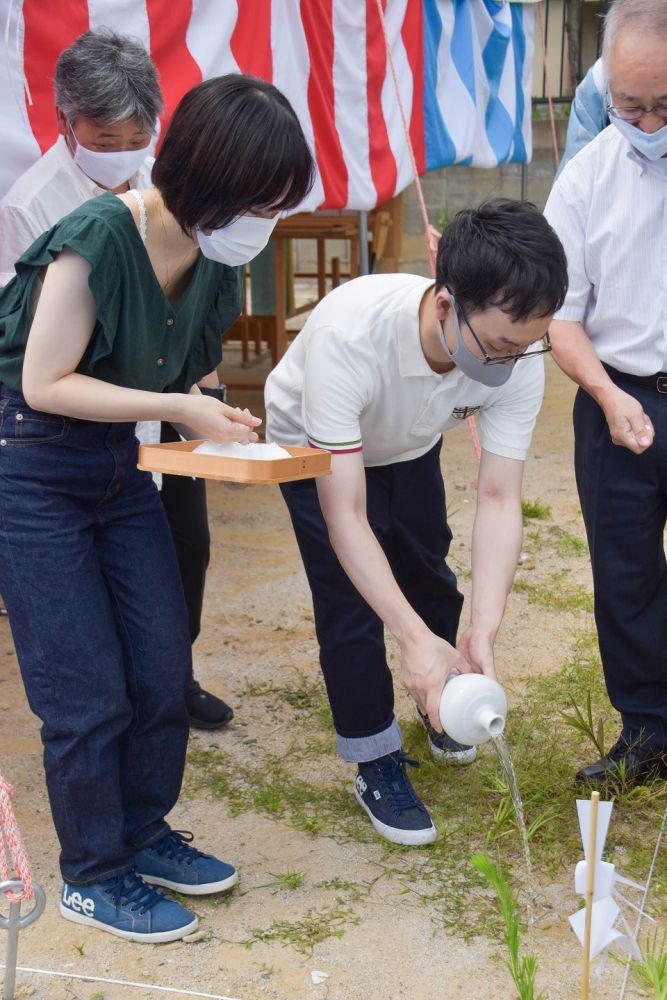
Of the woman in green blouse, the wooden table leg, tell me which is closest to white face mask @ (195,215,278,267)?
the woman in green blouse

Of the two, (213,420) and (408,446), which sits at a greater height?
(213,420)

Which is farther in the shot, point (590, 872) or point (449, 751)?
point (449, 751)

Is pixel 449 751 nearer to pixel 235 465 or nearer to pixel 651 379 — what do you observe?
pixel 651 379

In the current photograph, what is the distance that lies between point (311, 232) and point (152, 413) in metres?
4.42

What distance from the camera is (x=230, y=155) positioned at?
1692 mm

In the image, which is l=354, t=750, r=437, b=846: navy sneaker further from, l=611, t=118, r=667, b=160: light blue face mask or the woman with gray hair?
l=611, t=118, r=667, b=160: light blue face mask

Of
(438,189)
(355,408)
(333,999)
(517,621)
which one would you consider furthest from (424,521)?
A: (438,189)

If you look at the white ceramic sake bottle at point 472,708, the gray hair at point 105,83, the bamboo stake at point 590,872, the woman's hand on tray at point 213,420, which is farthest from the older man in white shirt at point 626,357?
the bamboo stake at point 590,872

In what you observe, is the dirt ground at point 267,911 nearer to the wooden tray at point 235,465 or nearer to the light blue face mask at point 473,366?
the wooden tray at point 235,465

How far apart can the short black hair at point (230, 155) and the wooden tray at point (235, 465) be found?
0.36 meters

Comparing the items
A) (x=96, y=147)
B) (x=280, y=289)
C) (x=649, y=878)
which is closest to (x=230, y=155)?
(x=96, y=147)

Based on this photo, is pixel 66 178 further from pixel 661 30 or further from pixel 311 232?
pixel 311 232

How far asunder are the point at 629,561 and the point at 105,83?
5.03ft

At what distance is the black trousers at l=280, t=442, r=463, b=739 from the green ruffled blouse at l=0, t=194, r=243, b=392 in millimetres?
450
